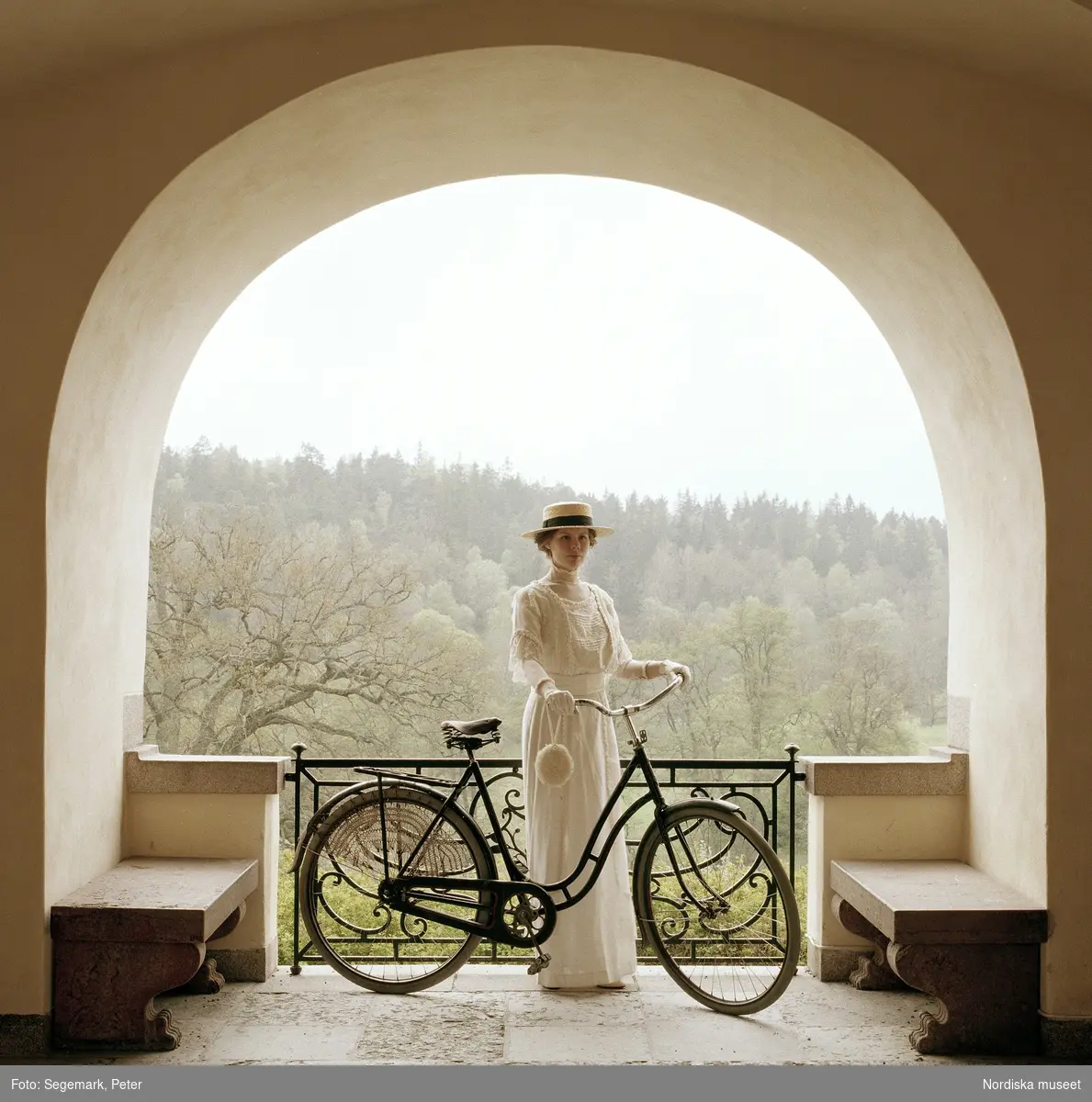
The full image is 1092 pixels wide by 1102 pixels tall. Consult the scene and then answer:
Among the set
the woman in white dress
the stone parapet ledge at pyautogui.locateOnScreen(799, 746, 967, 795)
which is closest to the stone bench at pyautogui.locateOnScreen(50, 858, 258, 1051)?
the woman in white dress

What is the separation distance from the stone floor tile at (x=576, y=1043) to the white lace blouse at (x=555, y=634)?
1.32m

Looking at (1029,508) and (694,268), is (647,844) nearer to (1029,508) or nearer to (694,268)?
(1029,508)

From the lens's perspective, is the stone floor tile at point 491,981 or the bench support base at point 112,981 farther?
the stone floor tile at point 491,981

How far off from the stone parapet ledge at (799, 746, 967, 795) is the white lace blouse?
3.55 ft

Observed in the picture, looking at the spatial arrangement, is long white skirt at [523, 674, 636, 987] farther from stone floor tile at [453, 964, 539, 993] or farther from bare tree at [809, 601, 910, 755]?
bare tree at [809, 601, 910, 755]

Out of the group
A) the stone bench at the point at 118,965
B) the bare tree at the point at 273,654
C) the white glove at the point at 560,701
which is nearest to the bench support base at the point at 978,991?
the white glove at the point at 560,701

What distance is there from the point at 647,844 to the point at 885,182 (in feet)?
8.70

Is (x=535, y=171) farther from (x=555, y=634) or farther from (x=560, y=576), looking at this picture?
(x=555, y=634)

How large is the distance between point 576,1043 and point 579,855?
72 cm

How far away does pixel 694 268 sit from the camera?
1097 cm

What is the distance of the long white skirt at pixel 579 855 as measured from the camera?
426 cm

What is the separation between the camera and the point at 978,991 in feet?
12.3

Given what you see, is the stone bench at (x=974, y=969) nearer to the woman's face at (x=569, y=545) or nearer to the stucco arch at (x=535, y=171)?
the stucco arch at (x=535, y=171)

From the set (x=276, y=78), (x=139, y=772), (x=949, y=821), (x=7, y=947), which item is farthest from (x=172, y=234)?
(x=949, y=821)
